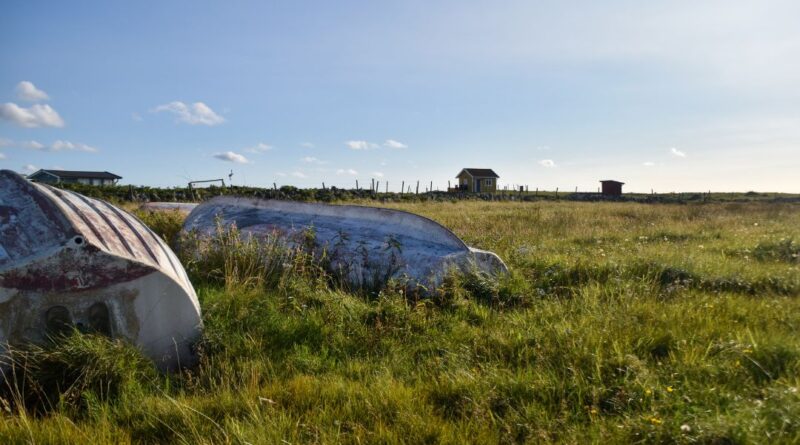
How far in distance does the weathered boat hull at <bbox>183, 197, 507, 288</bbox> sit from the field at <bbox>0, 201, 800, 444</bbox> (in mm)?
537

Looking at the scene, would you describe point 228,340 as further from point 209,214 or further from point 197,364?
point 209,214

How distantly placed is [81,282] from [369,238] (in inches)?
131

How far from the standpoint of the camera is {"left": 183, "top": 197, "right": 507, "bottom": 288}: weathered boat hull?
5.47 metres

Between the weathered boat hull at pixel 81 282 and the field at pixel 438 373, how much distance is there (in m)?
0.18

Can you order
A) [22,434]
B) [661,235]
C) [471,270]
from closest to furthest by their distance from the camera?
[22,434] < [471,270] < [661,235]

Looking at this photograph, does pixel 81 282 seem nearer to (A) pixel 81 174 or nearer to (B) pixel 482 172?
(B) pixel 482 172

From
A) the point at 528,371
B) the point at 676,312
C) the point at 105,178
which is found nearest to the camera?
the point at 528,371

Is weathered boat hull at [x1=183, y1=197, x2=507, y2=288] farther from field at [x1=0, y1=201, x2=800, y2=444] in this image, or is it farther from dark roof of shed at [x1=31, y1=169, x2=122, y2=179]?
dark roof of shed at [x1=31, y1=169, x2=122, y2=179]

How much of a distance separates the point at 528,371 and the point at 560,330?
77 cm

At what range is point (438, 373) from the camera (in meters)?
3.21

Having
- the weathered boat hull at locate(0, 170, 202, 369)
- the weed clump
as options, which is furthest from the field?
the weathered boat hull at locate(0, 170, 202, 369)

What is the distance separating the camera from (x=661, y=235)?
11.0 m

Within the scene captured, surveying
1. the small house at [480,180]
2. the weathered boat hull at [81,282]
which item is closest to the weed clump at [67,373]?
the weathered boat hull at [81,282]

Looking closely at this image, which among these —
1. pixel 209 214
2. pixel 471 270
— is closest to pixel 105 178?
pixel 209 214
